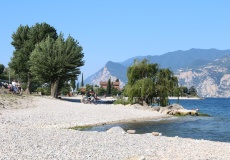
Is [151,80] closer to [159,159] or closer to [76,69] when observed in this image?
[76,69]

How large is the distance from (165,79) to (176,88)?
97.9 inches

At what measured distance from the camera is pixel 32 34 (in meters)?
72.4

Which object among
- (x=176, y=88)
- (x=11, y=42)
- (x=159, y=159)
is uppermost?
(x=11, y=42)

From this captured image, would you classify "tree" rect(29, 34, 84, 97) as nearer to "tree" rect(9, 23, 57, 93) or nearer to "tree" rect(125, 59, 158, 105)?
"tree" rect(9, 23, 57, 93)

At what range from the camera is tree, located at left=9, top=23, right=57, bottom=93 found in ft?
235

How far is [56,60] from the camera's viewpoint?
6331cm

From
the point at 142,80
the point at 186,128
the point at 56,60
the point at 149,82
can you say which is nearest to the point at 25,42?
the point at 56,60

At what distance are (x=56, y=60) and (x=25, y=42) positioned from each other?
12.9 meters

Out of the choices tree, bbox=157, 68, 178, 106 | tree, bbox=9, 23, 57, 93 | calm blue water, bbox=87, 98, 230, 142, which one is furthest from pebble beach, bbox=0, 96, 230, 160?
tree, bbox=9, 23, 57, 93

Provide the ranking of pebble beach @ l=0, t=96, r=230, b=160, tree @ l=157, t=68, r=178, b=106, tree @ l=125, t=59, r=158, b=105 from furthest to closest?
tree @ l=157, t=68, r=178, b=106
tree @ l=125, t=59, r=158, b=105
pebble beach @ l=0, t=96, r=230, b=160

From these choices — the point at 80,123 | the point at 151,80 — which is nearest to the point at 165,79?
the point at 151,80

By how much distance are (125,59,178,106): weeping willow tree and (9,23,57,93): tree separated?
2247 cm

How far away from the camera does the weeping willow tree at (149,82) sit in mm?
57250

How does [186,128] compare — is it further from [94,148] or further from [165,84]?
[165,84]
